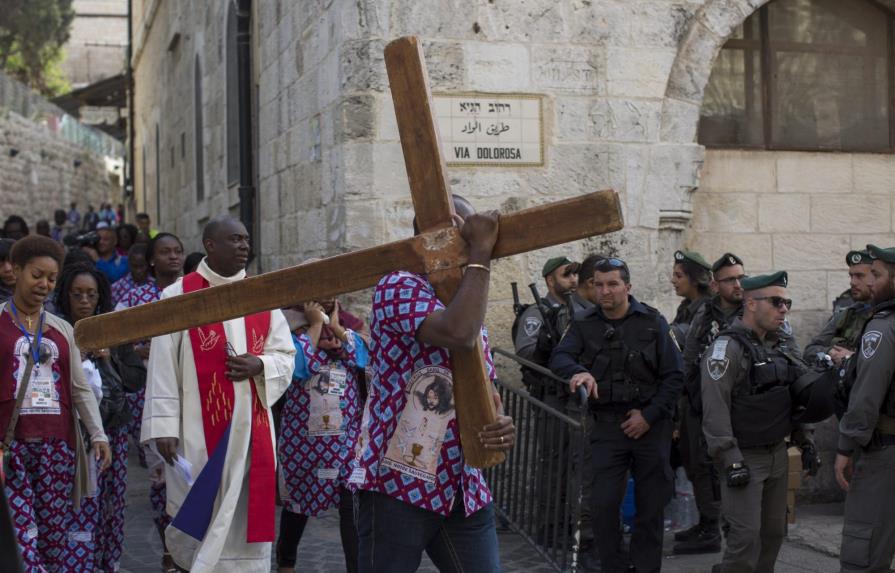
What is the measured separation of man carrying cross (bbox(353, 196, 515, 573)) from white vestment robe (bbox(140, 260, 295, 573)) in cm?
147

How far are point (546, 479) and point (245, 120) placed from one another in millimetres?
5666

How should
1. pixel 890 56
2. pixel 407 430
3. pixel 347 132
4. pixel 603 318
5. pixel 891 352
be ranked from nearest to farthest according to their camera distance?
1. pixel 407 430
2. pixel 891 352
3. pixel 603 318
4. pixel 347 132
5. pixel 890 56

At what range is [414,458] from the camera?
3.45m

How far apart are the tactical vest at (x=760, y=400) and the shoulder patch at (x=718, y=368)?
0.13m

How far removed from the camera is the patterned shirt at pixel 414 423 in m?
3.43

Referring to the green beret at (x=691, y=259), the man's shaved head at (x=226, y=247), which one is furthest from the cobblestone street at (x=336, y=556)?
the man's shaved head at (x=226, y=247)

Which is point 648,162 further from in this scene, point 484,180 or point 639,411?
point 639,411

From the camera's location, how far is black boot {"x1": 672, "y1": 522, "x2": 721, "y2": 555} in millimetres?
6852

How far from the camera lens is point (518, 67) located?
767cm

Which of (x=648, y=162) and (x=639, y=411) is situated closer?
(x=639, y=411)

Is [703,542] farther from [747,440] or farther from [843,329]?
[843,329]

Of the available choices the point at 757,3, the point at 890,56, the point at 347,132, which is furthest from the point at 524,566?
the point at 890,56

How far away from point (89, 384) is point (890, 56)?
7049 mm

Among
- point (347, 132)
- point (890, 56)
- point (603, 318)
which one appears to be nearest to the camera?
point (603, 318)
